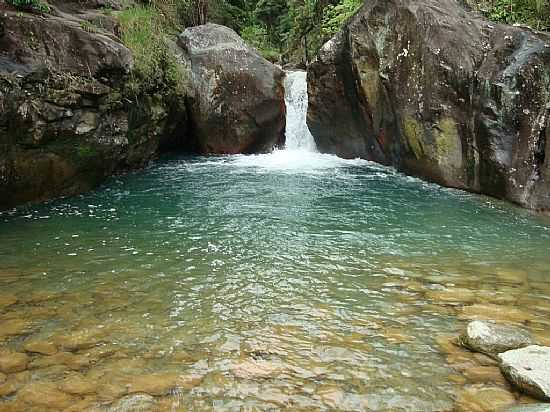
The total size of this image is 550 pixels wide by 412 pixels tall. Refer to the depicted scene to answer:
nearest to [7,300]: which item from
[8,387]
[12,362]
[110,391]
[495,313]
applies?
[12,362]

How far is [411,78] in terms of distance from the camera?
10062 mm

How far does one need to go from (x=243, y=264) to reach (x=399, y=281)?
1.76m

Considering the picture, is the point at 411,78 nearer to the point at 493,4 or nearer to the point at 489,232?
the point at 493,4

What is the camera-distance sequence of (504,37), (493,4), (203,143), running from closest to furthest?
(504,37)
(493,4)
(203,143)

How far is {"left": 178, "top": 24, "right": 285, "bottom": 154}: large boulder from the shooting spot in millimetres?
13875

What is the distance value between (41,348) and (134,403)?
1092mm

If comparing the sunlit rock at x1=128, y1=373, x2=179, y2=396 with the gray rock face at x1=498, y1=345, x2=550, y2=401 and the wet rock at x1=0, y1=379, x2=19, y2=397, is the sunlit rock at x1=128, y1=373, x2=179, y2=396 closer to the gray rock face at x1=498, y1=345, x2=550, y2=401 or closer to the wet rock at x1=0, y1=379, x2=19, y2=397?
the wet rock at x1=0, y1=379, x2=19, y2=397

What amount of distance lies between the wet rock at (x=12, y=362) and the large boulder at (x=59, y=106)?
189 inches

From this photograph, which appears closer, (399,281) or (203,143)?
(399,281)

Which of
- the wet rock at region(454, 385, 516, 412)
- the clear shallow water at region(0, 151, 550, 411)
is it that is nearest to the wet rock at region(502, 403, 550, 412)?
the wet rock at region(454, 385, 516, 412)

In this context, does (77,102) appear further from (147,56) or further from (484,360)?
(484,360)

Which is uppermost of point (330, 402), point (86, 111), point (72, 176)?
point (86, 111)

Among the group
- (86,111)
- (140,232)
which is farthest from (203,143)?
(140,232)

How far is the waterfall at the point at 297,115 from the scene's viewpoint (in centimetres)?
1527
